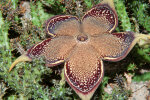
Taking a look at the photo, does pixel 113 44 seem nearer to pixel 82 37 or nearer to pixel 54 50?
pixel 82 37

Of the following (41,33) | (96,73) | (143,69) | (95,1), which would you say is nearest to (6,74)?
(41,33)

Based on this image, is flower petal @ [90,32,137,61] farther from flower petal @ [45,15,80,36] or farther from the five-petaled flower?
flower petal @ [45,15,80,36]

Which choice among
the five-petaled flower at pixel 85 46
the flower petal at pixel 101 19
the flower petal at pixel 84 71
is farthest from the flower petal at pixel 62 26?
the flower petal at pixel 84 71

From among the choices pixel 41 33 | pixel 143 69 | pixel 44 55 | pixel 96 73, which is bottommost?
pixel 143 69

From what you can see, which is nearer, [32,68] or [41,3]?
[32,68]

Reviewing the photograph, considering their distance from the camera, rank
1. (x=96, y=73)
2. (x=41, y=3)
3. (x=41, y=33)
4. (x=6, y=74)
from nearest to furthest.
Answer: (x=96, y=73) → (x=6, y=74) → (x=41, y=33) → (x=41, y=3)

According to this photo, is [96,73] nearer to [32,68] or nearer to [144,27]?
[32,68]
